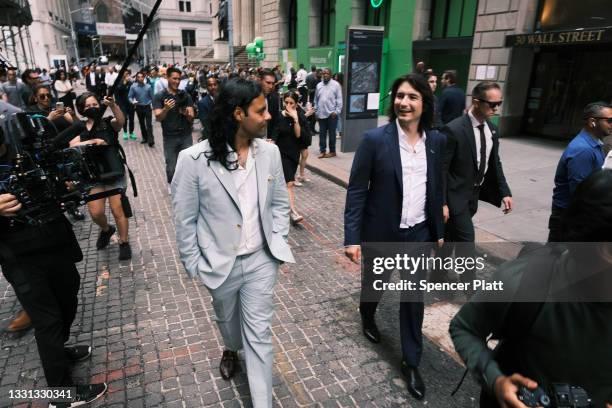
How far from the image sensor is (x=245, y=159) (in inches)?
102

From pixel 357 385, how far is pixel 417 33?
48.2 feet

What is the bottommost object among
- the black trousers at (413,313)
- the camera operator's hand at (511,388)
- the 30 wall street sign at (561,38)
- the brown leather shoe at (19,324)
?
the brown leather shoe at (19,324)

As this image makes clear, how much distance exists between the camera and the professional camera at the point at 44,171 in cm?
241

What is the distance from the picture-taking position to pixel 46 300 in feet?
8.79

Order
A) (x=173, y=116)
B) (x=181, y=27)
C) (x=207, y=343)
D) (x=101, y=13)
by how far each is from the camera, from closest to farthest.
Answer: (x=207, y=343)
(x=173, y=116)
(x=181, y=27)
(x=101, y=13)

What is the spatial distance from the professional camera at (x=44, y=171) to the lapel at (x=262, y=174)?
0.99 m

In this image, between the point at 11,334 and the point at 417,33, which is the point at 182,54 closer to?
the point at 417,33

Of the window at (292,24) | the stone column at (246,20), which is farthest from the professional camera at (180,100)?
the stone column at (246,20)

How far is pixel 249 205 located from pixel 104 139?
3012 millimetres

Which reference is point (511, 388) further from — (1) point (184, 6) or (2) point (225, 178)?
(1) point (184, 6)

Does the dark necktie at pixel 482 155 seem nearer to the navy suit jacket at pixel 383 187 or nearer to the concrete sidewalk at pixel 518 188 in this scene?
the navy suit jacket at pixel 383 187

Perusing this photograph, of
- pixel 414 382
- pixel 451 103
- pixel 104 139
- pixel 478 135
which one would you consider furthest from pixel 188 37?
pixel 414 382

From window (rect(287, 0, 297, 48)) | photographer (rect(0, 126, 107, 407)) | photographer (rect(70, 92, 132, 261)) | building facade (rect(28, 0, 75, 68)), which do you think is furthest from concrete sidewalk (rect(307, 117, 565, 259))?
building facade (rect(28, 0, 75, 68))

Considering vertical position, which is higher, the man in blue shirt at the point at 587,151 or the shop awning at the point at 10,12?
the shop awning at the point at 10,12
